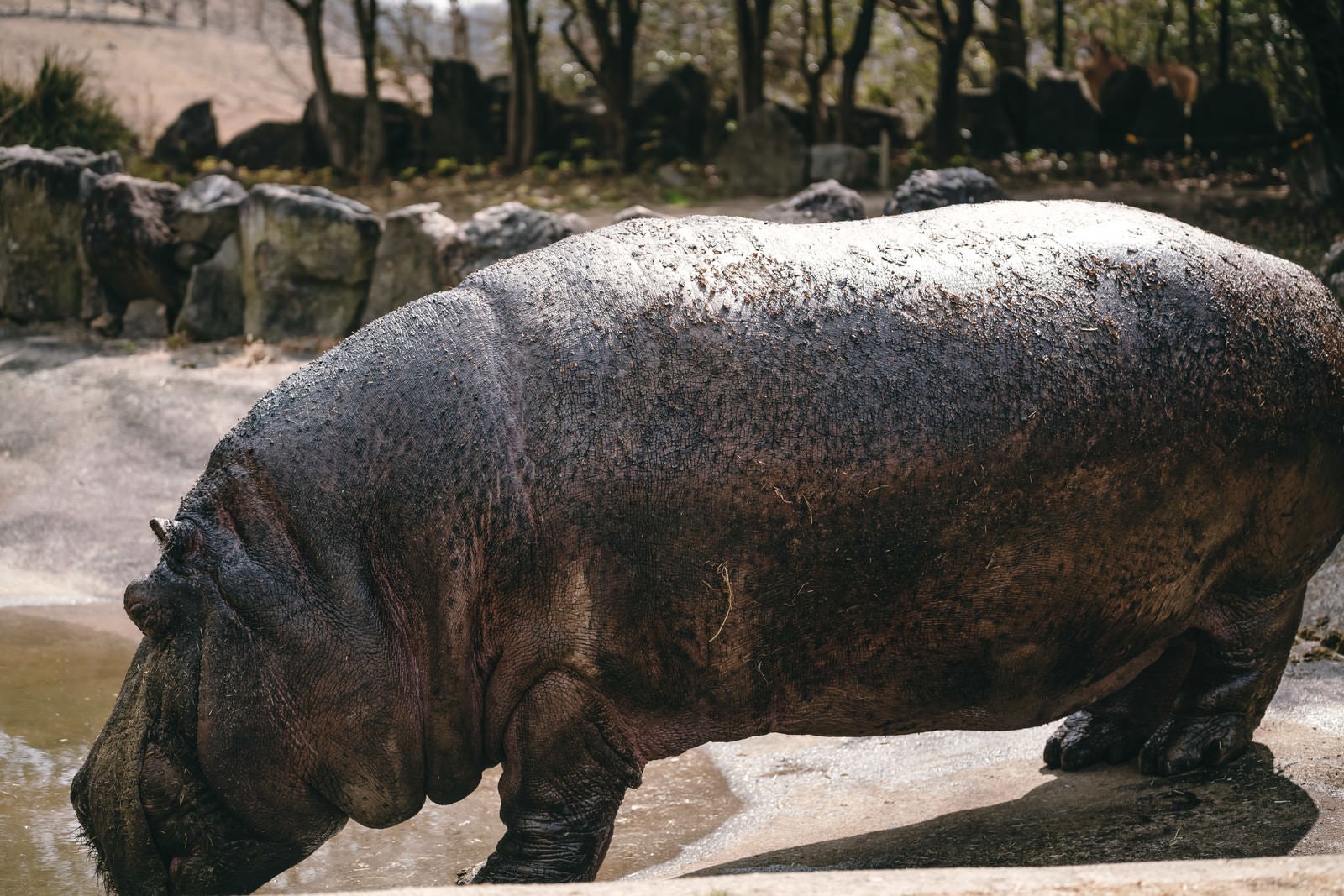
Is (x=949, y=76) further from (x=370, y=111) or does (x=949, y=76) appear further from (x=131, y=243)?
(x=131, y=243)

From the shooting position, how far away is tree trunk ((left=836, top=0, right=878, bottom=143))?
15.8 m

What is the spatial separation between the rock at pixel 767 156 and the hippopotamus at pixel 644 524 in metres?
12.3

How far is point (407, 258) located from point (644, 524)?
23.0 feet

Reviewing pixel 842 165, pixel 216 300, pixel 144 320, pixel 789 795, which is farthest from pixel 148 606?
pixel 842 165

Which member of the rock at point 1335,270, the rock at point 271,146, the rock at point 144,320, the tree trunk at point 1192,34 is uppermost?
the tree trunk at point 1192,34

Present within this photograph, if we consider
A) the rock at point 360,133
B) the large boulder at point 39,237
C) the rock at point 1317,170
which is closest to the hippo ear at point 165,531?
the large boulder at point 39,237

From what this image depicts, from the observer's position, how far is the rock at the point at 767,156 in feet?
51.6

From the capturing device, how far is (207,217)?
34.6 ft

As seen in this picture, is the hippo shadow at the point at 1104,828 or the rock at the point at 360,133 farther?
the rock at the point at 360,133

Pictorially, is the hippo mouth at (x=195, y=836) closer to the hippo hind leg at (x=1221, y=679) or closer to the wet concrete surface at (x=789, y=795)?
the wet concrete surface at (x=789, y=795)

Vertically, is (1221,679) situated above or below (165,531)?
below

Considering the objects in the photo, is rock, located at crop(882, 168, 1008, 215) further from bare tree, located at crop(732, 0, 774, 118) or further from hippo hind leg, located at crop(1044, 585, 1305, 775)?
bare tree, located at crop(732, 0, 774, 118)

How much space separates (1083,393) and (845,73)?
532 inches

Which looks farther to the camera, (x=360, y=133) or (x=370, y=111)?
(x=360, y=133)
